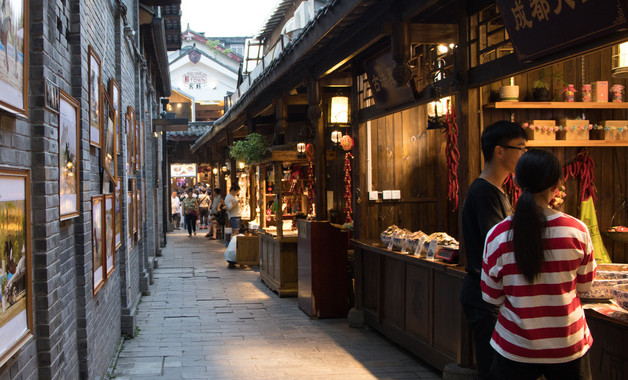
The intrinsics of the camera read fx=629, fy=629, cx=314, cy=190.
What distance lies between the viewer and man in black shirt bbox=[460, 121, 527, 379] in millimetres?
3773

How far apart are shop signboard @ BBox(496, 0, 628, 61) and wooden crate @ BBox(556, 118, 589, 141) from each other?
2066 millimetres

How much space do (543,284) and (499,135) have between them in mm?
1173

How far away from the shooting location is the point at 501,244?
319cm

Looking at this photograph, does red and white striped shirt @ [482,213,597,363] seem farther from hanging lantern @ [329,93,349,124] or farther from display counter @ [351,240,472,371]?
hanging lantern @ [329,93,349,124]

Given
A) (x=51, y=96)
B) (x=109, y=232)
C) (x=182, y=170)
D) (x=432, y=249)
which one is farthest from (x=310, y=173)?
(x=182, y=170)

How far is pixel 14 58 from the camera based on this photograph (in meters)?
2.85

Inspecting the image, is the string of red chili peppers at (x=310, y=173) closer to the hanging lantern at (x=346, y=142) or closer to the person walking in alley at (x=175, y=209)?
the hanging lantern at (x=346, y=142)

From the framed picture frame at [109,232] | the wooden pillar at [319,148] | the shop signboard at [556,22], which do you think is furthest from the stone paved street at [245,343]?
the shop signboard at [556,22]

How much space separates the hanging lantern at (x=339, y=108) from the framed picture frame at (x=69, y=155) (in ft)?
17.7

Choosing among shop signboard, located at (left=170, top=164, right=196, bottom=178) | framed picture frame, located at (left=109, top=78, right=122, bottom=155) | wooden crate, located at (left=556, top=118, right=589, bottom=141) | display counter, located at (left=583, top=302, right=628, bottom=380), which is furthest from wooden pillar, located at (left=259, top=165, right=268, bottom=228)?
shop signboard, located at (left=170, top=164, right=196, bottom=178)

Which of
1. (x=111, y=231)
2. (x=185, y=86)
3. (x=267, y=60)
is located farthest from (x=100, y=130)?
(x=185, y=86)

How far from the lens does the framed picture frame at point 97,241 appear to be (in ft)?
17.0

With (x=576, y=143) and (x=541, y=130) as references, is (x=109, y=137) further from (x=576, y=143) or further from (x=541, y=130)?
(x=576, y=143)

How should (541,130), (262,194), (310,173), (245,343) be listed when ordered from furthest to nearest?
(262,194)
(310,173)
(245,343)
(541,130)
